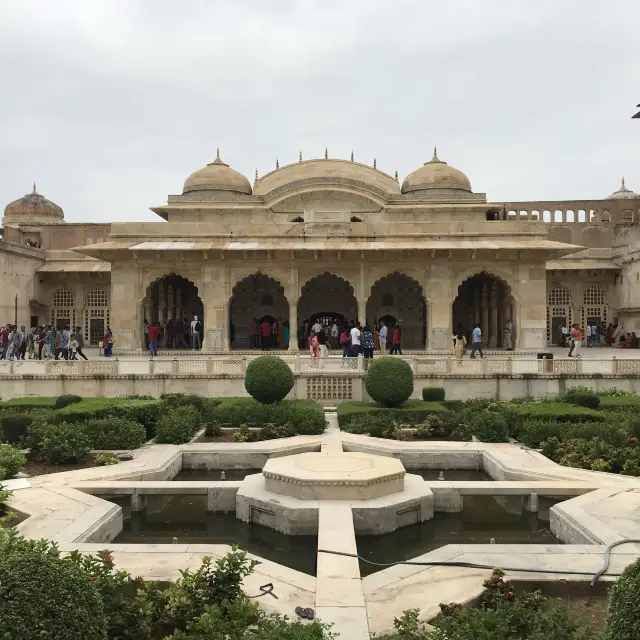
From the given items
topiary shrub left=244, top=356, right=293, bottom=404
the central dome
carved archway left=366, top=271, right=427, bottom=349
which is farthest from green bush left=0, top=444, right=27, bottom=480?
the central dome

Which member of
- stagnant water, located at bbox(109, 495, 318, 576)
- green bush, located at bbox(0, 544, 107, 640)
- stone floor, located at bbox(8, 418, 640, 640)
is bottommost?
stagnant water, located at bbox(109, 495, 318, 576)

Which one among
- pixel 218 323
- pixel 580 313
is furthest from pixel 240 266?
pixel 580 313

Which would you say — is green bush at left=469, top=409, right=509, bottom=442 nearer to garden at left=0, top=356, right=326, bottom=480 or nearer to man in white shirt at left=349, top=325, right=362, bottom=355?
garden at left=0, top=356, right=326, bottom=480

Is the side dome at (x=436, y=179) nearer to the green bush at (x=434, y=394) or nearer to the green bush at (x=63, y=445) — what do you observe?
the green bush at (x=434, y=394)

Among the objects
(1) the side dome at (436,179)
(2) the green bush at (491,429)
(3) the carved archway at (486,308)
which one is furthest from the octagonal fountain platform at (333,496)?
(1) the side dome at (436,179)

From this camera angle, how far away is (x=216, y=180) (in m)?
27.0

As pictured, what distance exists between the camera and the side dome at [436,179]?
87.8ft

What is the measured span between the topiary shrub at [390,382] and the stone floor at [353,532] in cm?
255

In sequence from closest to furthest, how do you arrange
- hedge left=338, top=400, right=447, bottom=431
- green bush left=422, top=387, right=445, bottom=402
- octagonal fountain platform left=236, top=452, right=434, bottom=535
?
octagonal fountain platform left=236, top=452, right=434, bottom=535 < hedge left=338, top=400, right=447, bottom=431 < green bush left=422, top=387, right=445, bottom=402

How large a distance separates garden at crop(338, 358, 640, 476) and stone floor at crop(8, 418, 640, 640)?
62 centimetres

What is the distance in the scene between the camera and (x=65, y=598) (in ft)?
10.1

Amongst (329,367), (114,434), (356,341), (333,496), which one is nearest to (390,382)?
(329,367)

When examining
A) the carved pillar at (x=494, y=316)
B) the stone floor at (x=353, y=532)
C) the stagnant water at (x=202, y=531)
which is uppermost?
the carved pillar at (x=494, y=316)

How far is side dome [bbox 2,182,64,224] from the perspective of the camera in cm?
3344
